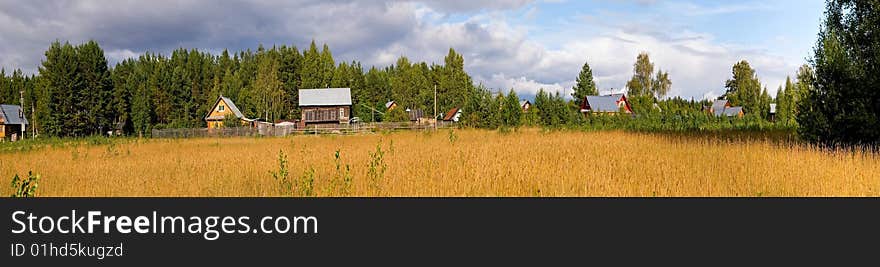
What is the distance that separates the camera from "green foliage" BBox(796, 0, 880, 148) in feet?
52.1

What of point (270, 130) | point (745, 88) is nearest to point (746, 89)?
point (745, 88)

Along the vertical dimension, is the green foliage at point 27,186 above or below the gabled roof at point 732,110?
below

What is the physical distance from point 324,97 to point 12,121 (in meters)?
39.1

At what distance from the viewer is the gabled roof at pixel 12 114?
221 ft

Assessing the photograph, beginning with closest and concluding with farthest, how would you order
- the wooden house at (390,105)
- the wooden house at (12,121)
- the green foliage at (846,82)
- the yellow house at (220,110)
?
the green foliage at (846,82) → the wooden house at (12,121) → the yellow house at (220,110) → the wooden house at (390,105)

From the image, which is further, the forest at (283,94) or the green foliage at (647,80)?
the green foliage at (647,80)

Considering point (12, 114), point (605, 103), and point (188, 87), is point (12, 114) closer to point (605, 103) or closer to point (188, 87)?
point (188, 87)

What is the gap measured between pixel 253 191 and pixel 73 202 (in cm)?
319

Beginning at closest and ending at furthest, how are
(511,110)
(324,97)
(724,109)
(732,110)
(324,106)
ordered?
(511,110), (324,106), (324,97), (724,109), (732,110)

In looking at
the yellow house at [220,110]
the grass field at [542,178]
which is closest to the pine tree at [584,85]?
the yellow house at [220,110]

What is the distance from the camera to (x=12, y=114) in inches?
2739

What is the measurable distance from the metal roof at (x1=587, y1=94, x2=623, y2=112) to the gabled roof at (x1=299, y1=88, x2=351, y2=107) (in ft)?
105

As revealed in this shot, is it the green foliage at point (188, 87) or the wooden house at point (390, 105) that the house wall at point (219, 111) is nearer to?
the green foliage at point (188, 87)

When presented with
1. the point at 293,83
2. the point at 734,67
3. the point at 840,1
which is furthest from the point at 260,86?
the point at 734,67
